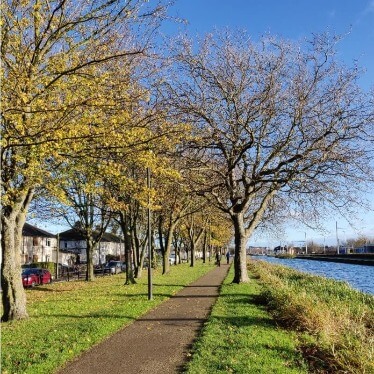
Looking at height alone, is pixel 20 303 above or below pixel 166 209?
below

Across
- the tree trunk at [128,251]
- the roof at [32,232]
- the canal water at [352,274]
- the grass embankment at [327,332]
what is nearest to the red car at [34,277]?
the tree trunk at [128,251]

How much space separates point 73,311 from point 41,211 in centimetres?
1384

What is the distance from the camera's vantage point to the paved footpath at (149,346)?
747 centimetres

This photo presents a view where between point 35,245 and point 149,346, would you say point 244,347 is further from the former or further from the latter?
point 35,245

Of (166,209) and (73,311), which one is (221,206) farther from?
(166,209)

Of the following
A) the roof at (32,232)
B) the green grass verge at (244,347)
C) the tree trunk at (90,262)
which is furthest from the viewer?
the roof at (32,232)

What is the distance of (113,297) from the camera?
17438 mm

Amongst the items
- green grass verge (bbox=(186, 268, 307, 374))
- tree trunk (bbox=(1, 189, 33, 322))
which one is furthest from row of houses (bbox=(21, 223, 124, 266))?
green grass verge (bbox=(186, 268, 307, 374))

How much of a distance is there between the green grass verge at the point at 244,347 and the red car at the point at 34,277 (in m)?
23.1

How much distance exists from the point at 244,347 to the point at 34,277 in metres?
27.9

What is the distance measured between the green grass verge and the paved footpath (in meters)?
0.34

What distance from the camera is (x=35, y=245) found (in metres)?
72.3

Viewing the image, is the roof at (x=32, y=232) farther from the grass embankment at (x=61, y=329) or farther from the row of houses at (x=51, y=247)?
the grass embankment at (x=61, y=329)

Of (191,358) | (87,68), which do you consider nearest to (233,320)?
(191,358)
